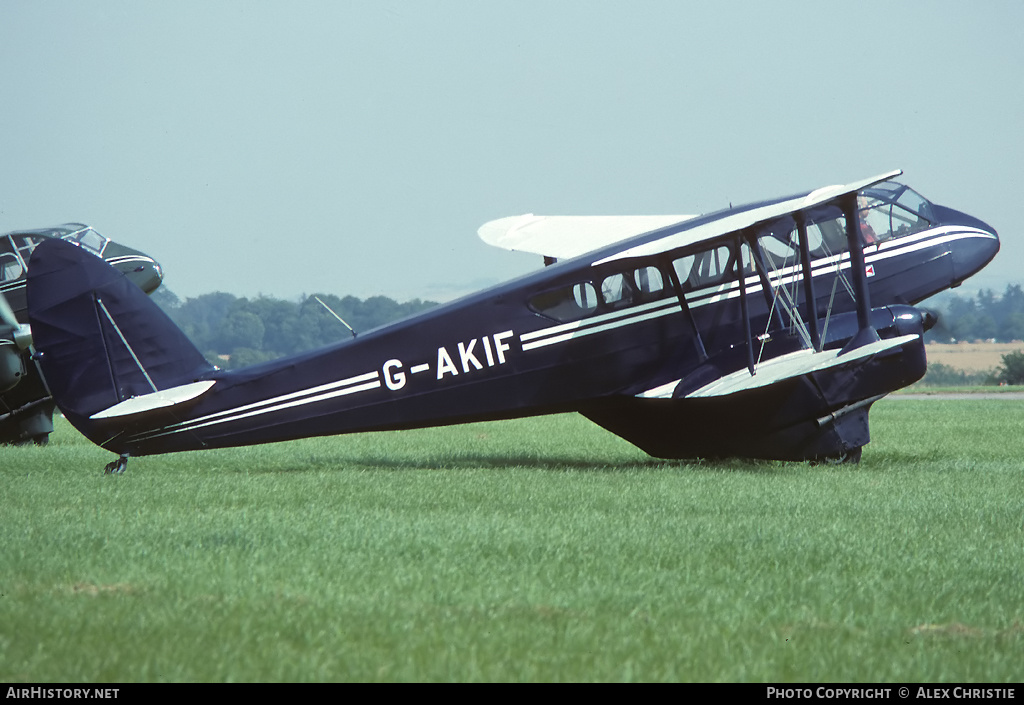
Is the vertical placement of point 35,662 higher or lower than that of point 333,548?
higher

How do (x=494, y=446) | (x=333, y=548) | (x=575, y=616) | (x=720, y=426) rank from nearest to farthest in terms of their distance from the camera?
(x=575, y=616), (x=333, y=548), (x=720, y=426), (x=494, y=446)

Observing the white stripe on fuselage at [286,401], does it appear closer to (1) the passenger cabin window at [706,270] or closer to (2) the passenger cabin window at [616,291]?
(2) the passenger cabin window at [616,291]

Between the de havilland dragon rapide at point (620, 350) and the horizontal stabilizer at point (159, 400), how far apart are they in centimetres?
3

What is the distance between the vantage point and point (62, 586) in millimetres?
6500

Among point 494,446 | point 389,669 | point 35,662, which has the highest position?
point 35,662

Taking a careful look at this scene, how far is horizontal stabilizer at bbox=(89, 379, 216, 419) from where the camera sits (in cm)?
1220

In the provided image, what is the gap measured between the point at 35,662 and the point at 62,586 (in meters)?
1.70

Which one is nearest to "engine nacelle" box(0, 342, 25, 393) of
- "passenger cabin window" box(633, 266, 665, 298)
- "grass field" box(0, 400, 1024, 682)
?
"grass field" box(0, 400, 1024, 682)

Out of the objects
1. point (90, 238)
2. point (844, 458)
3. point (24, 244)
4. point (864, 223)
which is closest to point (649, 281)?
→ point (864, 223)

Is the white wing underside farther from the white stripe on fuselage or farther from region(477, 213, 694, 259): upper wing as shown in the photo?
the white stripe on fuselage

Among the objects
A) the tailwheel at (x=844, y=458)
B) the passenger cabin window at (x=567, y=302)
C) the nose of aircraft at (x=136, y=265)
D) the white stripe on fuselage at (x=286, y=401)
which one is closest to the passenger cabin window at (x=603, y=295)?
the passenger cabin window at (x=567, y=302)
